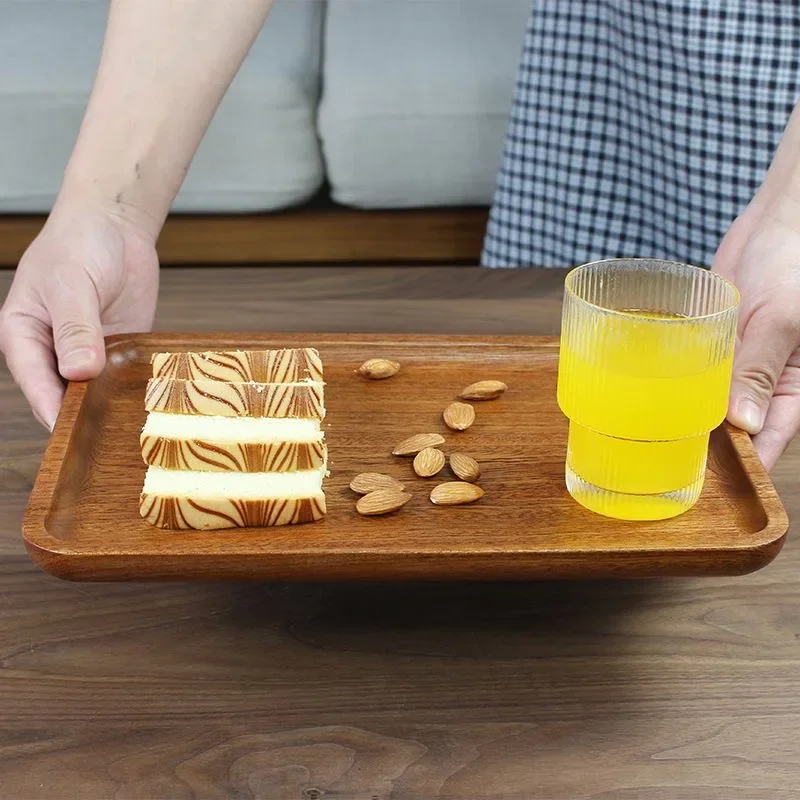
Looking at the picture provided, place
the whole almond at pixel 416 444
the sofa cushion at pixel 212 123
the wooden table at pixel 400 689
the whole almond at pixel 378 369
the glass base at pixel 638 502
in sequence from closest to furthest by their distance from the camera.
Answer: the wooden table at pixel 400 689, the glass base at pixel 638 502, the whole almond at pixel 416 444, the whole almond at pixel 378 369, the sofa cushion at pixel 212 123

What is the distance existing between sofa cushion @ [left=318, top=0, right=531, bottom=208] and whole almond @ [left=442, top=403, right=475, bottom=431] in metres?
1.39

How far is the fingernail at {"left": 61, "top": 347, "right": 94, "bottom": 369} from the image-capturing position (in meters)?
1.01

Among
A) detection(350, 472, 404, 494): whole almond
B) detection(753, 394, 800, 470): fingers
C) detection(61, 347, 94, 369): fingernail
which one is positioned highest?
detection(61, 347, 94, 369): fingernail

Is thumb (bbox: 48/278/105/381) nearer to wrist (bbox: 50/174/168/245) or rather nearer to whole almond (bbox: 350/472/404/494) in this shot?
wrist (bbox: 50/174/168/245)

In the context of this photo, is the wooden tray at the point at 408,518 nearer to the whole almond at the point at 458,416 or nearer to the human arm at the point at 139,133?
the whole almond at the point at 458,416

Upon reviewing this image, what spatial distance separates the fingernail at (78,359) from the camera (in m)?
1.01

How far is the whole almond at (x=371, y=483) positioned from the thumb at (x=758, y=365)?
32 cm

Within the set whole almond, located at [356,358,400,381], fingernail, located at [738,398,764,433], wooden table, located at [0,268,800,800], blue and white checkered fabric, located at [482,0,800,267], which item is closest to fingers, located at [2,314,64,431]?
wooden table, located at [0,268,800,800]

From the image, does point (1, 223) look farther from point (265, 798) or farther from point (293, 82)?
point (265, 798)

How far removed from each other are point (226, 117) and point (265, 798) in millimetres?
1802

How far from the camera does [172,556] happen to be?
775mm

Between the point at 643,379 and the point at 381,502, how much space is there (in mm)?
225

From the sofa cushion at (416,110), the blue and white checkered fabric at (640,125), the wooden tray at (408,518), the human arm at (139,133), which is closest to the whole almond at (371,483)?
the wooden tray at (408,518)

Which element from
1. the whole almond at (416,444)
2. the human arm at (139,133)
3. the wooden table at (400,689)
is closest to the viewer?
the wooden table at (400,689)
